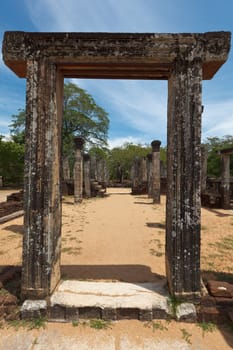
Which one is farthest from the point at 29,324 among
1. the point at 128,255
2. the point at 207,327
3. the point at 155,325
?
the point at 128,255

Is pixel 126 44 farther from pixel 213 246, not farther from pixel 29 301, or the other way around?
pixel 213 246

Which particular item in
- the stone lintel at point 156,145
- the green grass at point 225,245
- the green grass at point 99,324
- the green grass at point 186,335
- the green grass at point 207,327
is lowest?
the green grass at point 225,245

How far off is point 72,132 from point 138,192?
13.0m

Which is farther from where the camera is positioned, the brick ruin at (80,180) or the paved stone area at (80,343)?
the brick ruin at (80,180)

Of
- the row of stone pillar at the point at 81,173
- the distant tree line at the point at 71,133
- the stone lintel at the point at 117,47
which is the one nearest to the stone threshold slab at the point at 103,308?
the stone lintel at the point at 117,47

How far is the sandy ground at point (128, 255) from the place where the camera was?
95.3 inches

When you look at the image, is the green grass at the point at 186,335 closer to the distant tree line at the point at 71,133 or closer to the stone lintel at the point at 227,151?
the stone lintel at the point at 227,151

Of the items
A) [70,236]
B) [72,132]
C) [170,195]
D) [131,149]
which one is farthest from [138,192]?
[131,149]

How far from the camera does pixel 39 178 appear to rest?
8.91 feet

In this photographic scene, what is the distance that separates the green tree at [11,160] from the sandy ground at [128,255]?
62.7ft

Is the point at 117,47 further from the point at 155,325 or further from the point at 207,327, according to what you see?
the point at 207,327

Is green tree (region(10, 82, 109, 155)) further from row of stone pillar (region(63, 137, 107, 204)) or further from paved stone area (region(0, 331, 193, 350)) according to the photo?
paved stone area (region(0, 331, 193, 350))

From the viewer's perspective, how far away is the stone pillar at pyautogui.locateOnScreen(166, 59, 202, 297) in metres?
2.68

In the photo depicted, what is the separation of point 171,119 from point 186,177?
80cm
